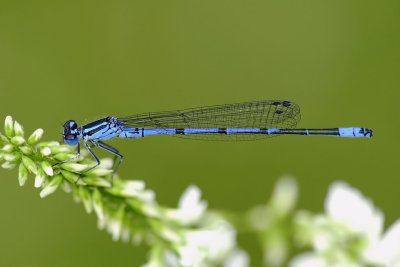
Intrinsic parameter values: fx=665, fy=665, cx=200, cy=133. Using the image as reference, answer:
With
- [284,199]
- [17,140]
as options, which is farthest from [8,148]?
[284,199]

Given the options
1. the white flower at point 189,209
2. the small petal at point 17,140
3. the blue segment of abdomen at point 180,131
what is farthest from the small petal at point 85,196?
the blue segment of abdomen at point 180,131

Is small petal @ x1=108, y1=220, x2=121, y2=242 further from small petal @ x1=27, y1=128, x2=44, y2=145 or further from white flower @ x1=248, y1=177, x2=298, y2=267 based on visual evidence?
white flower @ x1=248, y1=177, x2=298, y2=267

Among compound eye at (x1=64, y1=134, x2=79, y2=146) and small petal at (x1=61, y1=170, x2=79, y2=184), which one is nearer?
small petal at (x1=61, y1=170, x2=79, y2=184)

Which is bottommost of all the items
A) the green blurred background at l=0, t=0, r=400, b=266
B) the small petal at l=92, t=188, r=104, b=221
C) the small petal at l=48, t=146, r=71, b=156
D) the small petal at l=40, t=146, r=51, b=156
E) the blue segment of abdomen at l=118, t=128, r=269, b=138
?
the small petal at l=92, t=188, r=104, b=221

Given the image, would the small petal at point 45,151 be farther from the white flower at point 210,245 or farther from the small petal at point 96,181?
the white flower at point 210,245

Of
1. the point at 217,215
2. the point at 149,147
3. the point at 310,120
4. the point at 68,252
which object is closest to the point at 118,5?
the point at 149,147

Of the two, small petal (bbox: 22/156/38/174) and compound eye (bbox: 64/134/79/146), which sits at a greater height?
compound eye (bbox: 64/134/79/146)

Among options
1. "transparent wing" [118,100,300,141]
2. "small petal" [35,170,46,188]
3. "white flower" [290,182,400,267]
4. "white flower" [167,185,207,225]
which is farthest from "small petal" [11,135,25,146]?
"transparent wing" [118,100,300,141]

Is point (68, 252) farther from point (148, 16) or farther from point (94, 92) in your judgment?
point (148, 16)
